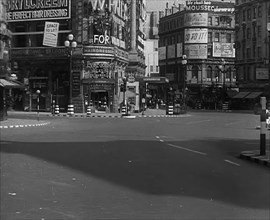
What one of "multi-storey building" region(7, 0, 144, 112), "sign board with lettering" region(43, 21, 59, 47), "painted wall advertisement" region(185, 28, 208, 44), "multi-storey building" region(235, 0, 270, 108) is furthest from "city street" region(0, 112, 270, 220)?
"painted wall advertisement" region(185, 28, 208, 44)

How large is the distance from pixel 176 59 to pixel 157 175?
4049 inches

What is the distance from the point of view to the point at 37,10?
180 ft

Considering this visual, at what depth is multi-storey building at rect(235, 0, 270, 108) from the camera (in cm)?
7369

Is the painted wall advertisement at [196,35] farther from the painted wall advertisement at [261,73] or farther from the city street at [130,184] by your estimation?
the city street at [130,184]

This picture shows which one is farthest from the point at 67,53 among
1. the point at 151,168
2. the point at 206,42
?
the point at 206,42

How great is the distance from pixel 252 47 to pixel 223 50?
29.6m

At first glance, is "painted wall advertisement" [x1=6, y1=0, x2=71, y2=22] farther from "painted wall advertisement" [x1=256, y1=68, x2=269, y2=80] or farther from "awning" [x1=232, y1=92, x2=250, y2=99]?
"awning" [x1=232, y1=92, x2=250, y2=99]

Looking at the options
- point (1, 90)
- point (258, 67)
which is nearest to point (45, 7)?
point (1, 90)

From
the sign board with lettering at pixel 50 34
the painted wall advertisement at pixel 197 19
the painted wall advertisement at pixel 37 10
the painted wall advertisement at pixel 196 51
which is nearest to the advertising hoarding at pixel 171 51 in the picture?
the painted wall advertisement at pixel 196 51

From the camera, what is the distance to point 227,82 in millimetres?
103938

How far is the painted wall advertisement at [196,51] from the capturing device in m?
104

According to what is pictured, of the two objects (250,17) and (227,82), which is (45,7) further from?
(227,82)

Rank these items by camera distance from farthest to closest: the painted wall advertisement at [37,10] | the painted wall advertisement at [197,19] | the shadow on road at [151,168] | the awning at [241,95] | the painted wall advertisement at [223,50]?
1. the painted wall advertisement at [223,50]
2. the painted wall advertisement at [197,19]
3. the awning at [241,95]
4. the painted wall advertisement at [37,10]
5. the shadow on road at [151,168]

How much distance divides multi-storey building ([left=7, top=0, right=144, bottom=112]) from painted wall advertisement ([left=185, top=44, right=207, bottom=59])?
49.3 m
